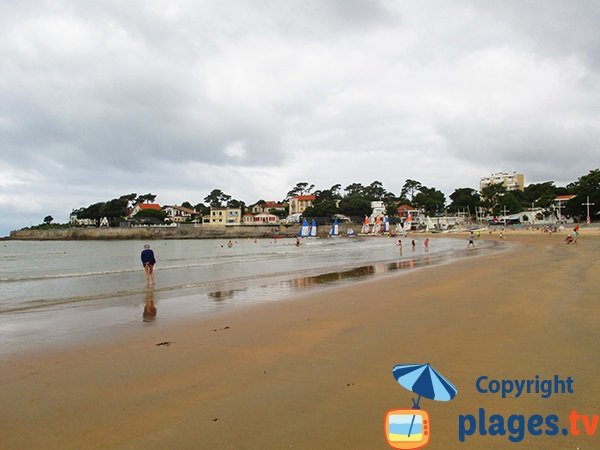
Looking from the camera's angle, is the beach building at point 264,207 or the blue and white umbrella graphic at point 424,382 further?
the beach building at point 264,207

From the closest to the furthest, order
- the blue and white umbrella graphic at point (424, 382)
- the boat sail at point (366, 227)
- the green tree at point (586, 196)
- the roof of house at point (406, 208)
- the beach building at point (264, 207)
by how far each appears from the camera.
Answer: the blue and white umbrella graphic at point (424, 382), the green tree at point (586, 196), the boat sail at point (366, 227), the roof of house at point (406, 208), the beach building at point (264, 207)

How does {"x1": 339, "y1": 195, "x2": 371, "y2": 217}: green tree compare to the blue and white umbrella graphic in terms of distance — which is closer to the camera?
the blue and white umbrella graphic

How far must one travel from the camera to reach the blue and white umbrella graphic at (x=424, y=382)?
3551 millimetres

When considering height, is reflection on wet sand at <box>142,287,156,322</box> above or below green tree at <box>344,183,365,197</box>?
below

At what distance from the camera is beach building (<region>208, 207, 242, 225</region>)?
5138 inches

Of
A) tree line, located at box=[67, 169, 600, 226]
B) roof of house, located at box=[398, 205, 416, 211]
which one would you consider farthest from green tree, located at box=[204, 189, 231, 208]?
roof of house, located at box=[398, 205, 416, 211]

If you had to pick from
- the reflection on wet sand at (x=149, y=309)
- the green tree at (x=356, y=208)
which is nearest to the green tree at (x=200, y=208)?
the green tree at (x=356, y=208)

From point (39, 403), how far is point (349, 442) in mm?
3439

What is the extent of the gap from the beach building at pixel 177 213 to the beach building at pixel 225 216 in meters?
18.3

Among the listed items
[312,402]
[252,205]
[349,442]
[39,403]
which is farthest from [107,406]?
[252,205]

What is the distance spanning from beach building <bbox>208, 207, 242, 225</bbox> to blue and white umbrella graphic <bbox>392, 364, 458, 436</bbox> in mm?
128186

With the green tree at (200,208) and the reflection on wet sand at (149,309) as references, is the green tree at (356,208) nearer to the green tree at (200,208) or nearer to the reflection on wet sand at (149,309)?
the green tree at (200,208)

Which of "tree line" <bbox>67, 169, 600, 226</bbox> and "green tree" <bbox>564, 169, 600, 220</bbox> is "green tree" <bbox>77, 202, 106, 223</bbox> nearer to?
"tree line" <bbox>67, 169, 600, 226</bbox>

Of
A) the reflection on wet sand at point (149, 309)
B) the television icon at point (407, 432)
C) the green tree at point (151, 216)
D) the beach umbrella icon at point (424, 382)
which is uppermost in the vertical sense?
the green tree at point (151, 216)
